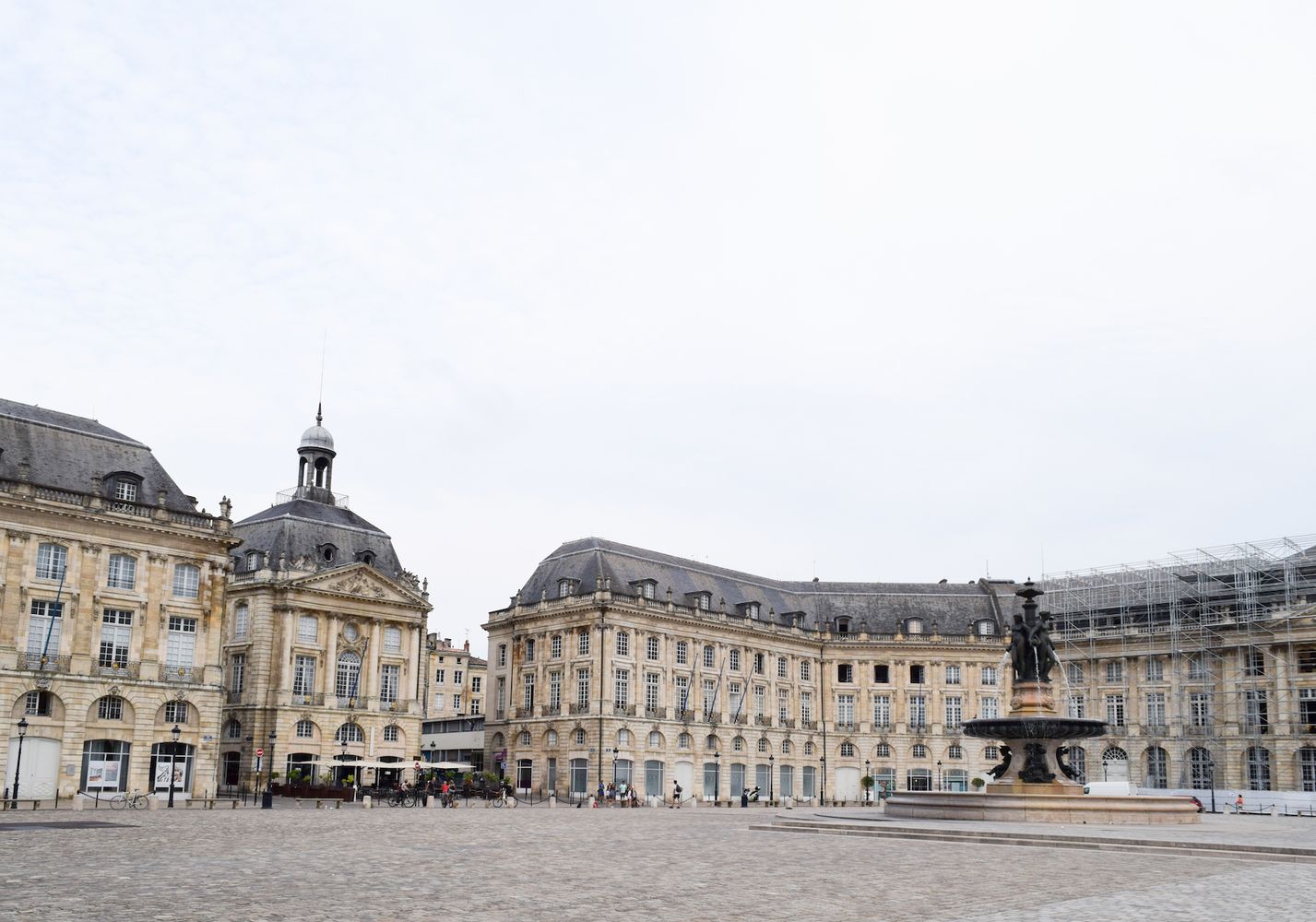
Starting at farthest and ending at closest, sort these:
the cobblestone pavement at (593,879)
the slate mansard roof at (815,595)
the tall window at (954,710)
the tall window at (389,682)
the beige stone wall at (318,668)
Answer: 1. the tall window at (954,710)
2. the slate mansard roof at (815,595)
3. the tall window at (389,682)
4. the beige stone wall at (318,668)
5. the cobblestone pavement at (593,879)

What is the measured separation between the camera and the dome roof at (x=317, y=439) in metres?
76.4

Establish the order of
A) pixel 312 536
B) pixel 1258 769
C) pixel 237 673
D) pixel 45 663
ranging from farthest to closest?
1. pixel 1258 769
2. pixel 312 536
3. pixel 237 673
4. pixel 45 663

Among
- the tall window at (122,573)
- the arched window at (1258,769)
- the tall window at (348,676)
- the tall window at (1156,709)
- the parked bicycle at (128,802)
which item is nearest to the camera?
the parked bicycle at (128,802)

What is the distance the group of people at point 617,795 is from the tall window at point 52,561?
27.0 metres

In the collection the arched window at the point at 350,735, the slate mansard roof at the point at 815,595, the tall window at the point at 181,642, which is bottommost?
the arched window at the point at 350,735

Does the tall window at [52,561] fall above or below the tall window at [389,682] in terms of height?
above

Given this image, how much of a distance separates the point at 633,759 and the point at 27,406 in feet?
118

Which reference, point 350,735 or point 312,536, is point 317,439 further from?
point 350,735

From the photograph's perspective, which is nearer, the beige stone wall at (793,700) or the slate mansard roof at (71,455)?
the slate mansard roof at (71,455)

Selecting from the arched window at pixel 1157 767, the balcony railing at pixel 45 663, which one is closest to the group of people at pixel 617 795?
the balcony railing at pixel 45 663

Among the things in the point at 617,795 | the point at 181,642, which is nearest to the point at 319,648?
the point at 181,642

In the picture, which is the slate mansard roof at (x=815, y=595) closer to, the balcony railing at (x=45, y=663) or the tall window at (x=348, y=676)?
the tall window at (x=348, y=676)

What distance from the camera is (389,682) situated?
70250mm

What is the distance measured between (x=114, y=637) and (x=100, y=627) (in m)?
0.84
